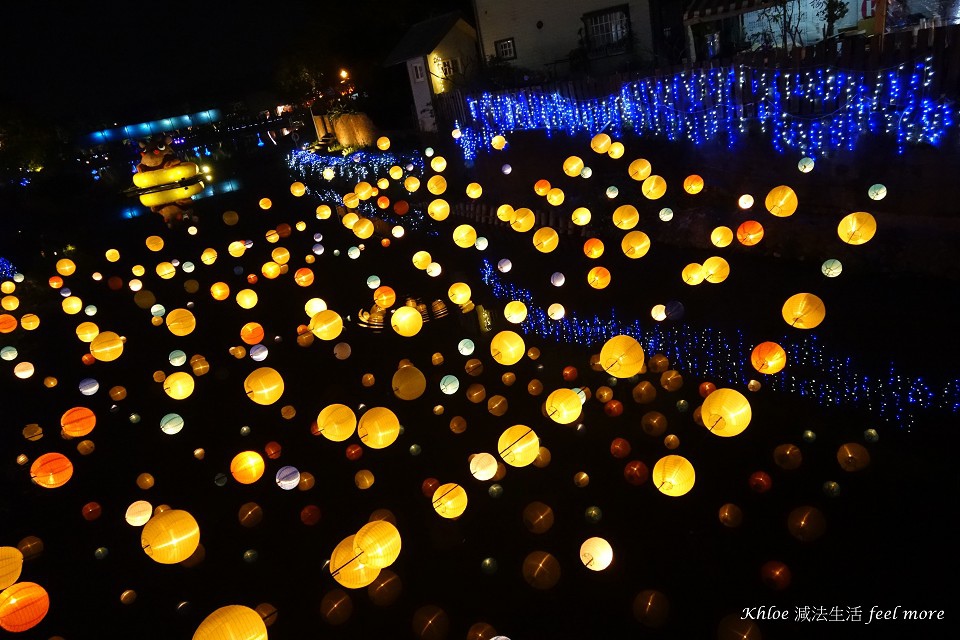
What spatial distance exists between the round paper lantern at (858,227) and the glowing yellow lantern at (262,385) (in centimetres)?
670

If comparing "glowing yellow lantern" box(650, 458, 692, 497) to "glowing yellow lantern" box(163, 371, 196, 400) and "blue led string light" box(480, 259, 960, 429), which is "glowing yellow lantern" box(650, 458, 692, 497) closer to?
"blue led string light" box(480, 259, 960, 429)

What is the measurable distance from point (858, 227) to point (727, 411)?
3.51 m

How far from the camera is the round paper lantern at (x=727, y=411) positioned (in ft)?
13.4

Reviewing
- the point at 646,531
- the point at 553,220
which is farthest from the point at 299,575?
the point at 553,220

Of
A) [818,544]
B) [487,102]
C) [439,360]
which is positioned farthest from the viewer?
[487,102]

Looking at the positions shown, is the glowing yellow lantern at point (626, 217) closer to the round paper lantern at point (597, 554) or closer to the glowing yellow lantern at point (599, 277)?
the glowing yellow lantern at point (599, 277)

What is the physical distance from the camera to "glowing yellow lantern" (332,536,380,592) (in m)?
3.68

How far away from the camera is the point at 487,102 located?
43.0 ft

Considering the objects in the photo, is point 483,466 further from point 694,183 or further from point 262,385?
point 694,183

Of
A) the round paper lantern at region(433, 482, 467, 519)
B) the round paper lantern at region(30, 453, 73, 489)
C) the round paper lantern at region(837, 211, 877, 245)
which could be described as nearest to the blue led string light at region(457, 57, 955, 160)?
the round paper lantern at region(837, 211, 877, 245)

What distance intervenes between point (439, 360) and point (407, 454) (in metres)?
1.77

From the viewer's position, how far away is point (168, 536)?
3.86 metres

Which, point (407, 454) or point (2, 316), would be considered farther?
point (2, 316)

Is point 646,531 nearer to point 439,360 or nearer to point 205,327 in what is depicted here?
point 439,360
